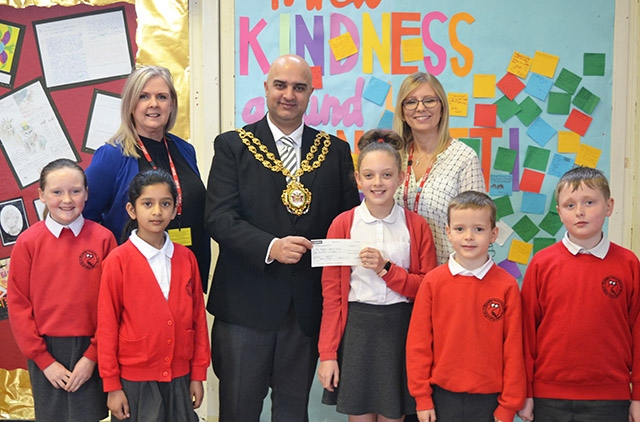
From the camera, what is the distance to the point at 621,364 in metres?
2.04

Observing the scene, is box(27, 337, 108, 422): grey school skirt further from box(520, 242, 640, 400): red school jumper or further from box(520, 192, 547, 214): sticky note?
box(520, 192, 547, 214): sticky note

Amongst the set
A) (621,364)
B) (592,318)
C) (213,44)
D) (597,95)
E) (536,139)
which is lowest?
(621,364)

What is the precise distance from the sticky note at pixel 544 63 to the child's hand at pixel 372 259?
178cm

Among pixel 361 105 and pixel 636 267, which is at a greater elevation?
pixel 361 105

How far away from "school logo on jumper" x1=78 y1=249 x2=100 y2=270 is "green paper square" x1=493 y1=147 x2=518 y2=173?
218 centimetres

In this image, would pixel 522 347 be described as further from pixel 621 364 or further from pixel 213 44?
pixel 213 44

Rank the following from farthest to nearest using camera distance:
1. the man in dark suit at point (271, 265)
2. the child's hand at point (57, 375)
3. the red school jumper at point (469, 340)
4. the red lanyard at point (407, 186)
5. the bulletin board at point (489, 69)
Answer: the bulletin board at point (489, 69), the red lanyard at point (407, 186), the man in dark suit at point (271, 265), the child's hand at point (57, 375), the red school jumper at point (469, 340)

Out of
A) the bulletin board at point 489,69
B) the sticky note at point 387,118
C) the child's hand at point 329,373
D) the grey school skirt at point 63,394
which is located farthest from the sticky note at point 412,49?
the grey school skirt at point 63,394

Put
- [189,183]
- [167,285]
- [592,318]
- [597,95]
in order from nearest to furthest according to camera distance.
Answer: [592,318] → [167,285] → [189,183] → [597,95]

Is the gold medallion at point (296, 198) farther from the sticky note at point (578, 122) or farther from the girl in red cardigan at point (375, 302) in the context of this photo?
the sticky note at point (578, 122)

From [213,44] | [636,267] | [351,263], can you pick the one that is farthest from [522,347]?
[213,44]

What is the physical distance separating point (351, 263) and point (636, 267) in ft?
3.35

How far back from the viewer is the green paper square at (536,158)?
326 cm

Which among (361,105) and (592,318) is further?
(361,105)
